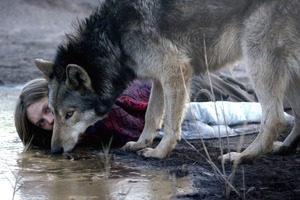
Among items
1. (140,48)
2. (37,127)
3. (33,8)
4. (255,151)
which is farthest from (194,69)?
(33,8)

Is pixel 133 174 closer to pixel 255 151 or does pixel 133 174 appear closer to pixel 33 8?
pixel 255 151

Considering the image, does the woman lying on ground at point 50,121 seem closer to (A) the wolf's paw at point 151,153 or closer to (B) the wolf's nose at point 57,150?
(B) the wolf's nose at point 57,150

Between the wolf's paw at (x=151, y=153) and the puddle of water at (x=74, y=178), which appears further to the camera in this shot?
the wolf's paw at (x=151, y=153)

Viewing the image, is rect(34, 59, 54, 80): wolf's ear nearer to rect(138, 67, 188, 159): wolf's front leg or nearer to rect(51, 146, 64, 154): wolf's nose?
rect(51, 146, 64, 154): wolf's nose

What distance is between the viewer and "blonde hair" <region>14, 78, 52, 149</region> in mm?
6621

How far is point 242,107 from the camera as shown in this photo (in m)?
7.35

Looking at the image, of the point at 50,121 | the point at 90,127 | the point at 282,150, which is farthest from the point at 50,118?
the point at 282,150

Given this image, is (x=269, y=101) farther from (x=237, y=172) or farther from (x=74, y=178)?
(x=74, y=178)

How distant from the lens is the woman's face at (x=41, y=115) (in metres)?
6.61

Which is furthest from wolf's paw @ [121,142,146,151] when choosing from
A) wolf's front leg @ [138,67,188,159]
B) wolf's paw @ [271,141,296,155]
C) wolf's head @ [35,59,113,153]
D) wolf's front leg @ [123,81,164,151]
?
wolf's paw @ [271,141,296,155]

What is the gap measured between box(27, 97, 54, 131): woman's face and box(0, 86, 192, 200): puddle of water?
0.27 meters

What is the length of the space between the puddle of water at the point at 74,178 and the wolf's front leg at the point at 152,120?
385 mm

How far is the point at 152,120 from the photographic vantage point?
6523 millimetres

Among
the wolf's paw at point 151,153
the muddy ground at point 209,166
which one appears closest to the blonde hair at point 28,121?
the muddy ground at point 209,166
